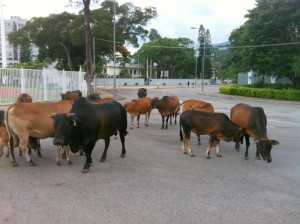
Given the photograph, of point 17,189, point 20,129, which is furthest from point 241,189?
point 20,129

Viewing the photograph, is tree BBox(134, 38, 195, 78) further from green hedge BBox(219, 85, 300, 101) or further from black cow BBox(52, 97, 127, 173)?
black cow BBox(52, 97, 127, 173)

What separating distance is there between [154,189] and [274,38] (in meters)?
32.1

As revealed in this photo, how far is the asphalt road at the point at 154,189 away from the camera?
4.93 m

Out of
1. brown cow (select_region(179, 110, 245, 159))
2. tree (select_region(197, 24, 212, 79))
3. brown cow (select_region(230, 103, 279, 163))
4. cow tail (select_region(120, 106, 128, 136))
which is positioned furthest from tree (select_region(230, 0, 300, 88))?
tree (select_region(197, 24, 212, 79))

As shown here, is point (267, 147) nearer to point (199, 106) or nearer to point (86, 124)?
point (86, 124)

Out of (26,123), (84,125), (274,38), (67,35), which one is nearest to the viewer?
(84,125)

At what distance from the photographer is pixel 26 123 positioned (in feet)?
23.9

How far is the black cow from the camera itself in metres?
6.61

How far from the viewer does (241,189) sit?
6.17 meters

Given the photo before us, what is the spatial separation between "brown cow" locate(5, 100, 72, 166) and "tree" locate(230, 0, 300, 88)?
94.9ft

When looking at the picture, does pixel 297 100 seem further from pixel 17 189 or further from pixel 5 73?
pixel 17 189

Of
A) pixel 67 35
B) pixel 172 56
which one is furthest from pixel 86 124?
pixel 172 56

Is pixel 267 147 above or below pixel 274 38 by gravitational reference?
below

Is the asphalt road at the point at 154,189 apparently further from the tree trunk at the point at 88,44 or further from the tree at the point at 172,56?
the tree at the point at 172,56
